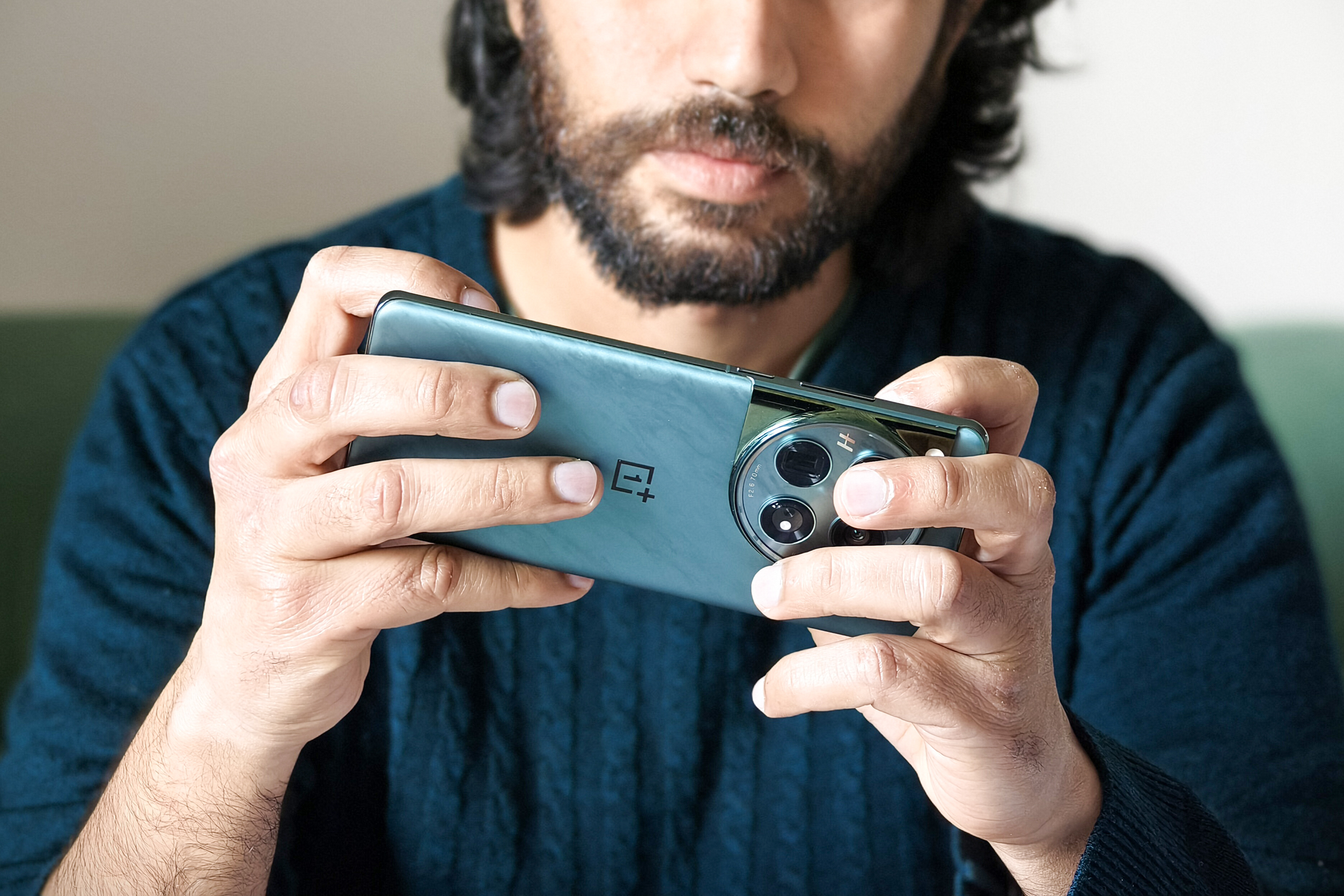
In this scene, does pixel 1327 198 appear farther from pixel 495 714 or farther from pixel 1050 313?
pixel 495 714

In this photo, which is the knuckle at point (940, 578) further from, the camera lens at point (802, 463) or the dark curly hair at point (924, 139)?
the dark curly hair at point (924, 139)

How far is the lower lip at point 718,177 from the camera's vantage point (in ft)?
2.85

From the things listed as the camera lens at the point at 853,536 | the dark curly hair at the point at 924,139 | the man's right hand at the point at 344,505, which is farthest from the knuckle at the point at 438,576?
the dark curly hair at the point at 924,139

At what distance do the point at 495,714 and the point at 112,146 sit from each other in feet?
3.41

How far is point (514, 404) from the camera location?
549 mm

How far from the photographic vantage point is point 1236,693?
2.99 feet

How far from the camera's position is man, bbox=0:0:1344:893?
63cm

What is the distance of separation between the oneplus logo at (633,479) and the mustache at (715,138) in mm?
363

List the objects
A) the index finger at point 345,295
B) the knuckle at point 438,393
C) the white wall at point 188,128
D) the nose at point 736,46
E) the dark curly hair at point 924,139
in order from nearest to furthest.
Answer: the knuckle at point 438,393 < the index finger at point 345,295 < the nose at point 736,46 < the dark curly hair at point 924,139 < the white wall at point 188,128

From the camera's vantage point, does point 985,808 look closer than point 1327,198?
Yes

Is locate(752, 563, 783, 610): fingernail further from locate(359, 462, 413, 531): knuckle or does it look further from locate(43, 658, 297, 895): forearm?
locate(43, 658, 297, 895): forearm

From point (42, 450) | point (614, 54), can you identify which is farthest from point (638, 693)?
point (42, 450)

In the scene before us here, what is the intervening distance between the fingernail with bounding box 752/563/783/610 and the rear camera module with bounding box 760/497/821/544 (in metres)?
0.02

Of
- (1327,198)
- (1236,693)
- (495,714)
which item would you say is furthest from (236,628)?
(1327,198)
